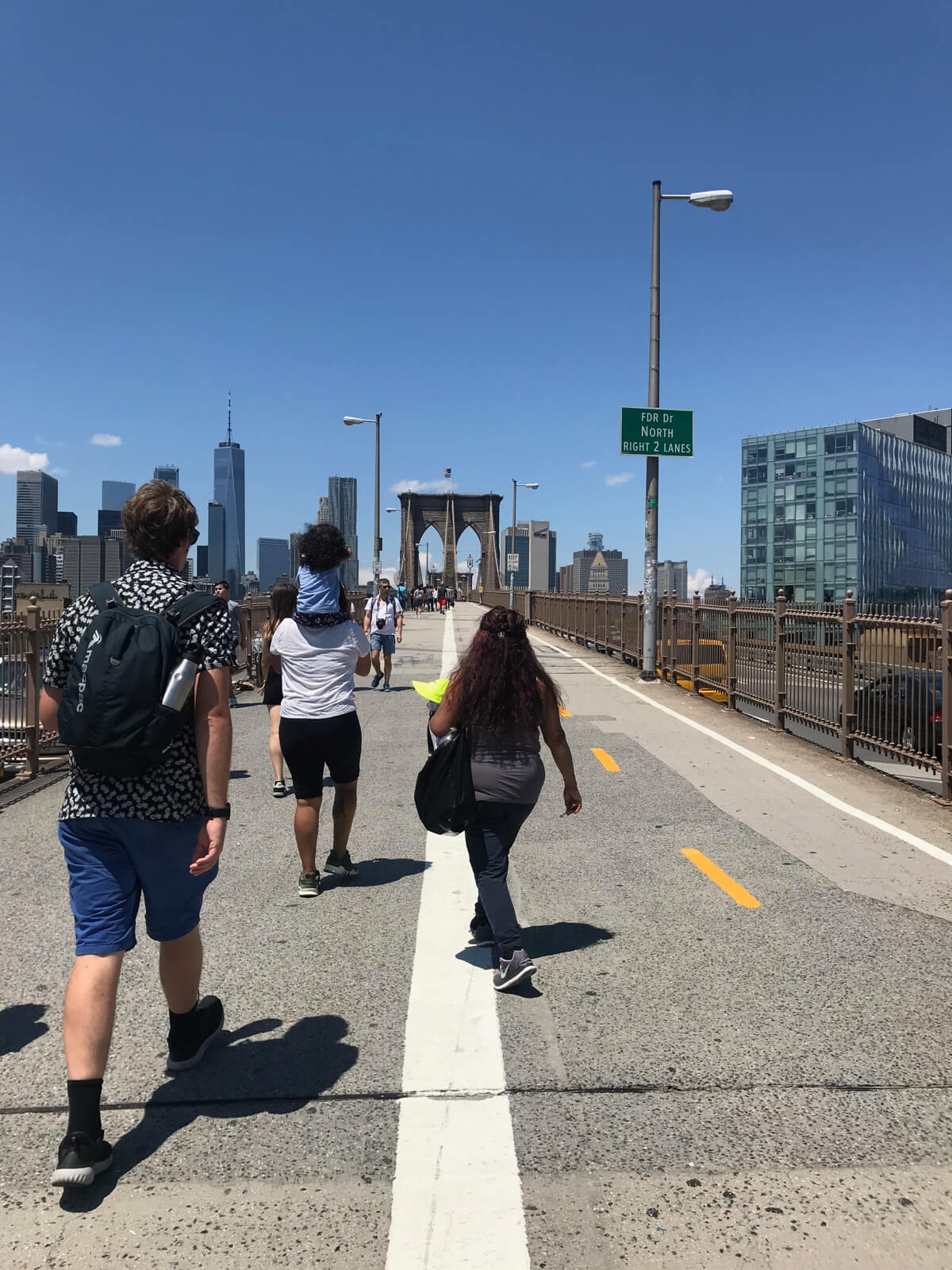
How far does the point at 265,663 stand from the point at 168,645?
4538mm

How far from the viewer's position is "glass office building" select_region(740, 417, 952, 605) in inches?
3627

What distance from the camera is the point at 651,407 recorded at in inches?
733

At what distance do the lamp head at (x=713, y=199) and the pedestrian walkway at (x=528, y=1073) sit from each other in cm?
1436

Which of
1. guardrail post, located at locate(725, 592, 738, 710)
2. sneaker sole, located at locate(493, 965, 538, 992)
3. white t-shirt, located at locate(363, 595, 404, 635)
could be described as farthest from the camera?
white t-shirt, located at locate(363, 595, 404, 635)

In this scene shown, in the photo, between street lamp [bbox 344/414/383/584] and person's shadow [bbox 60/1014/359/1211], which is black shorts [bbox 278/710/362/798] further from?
street lamp [bbox 344/414/383/584]

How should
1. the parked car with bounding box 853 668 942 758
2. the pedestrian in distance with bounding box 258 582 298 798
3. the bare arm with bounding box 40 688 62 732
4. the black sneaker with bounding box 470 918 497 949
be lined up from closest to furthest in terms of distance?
1. the bare arm with bounding box 40 688 62 732
2. the black sneaker with bounding box 470 918 497 949
3. the pedestrian in distance with bounding box 258 582 298 798
4. the parked car with bounding box 853 668 942 758

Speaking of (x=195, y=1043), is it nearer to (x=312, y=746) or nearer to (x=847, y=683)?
(x=312, y=746)

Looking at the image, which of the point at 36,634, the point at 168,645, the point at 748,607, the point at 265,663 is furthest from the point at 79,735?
the point at 748,607

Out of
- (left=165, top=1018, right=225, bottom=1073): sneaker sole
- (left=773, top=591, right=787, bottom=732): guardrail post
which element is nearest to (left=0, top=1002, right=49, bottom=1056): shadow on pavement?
(left=165, top=1018, right=225, bottom=1073): sneaker sole

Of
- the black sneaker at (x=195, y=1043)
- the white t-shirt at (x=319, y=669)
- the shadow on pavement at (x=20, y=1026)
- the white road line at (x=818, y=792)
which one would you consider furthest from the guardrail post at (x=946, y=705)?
the shadow on pavement at (x=20, y=1026)

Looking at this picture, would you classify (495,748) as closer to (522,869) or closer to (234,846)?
(522,869)

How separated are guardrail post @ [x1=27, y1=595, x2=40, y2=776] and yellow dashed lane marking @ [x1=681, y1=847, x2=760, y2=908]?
20.1 feet

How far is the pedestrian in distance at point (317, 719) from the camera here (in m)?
5.46

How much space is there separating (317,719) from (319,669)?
0.93 feet
